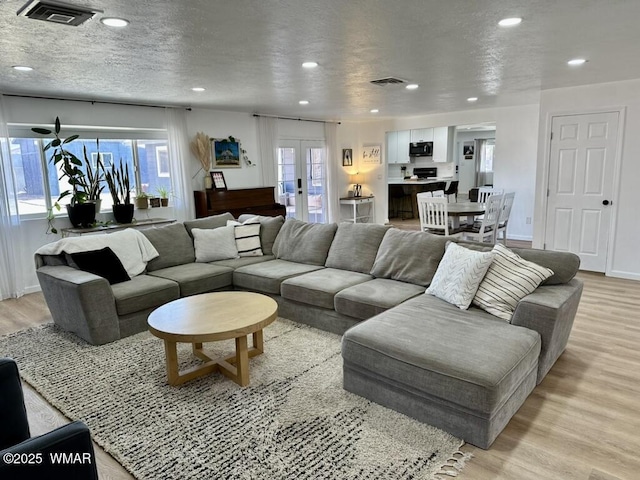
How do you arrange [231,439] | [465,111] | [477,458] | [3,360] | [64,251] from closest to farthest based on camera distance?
[3,360] → [477,458] → [231,439] → [64,251] → [465,111]

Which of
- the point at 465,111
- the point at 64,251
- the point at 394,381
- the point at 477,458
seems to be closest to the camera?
the point at 477,458

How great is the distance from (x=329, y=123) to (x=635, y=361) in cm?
691

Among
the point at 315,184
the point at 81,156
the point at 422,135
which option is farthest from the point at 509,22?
the point at 422,135

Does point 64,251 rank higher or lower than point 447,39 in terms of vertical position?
lower

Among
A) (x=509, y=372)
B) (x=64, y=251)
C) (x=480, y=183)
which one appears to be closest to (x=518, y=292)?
(x=509, y=372)

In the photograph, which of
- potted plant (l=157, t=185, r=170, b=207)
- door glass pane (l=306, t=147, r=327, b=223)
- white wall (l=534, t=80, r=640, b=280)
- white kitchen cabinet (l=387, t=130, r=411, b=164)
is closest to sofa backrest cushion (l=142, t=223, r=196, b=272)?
potted plant (l=157, t=185, r=170, b=207)

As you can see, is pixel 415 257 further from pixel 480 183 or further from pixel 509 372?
pixel 480 183

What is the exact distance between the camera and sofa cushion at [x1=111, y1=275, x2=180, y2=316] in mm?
3479

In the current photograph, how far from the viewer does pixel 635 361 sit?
2963 mm

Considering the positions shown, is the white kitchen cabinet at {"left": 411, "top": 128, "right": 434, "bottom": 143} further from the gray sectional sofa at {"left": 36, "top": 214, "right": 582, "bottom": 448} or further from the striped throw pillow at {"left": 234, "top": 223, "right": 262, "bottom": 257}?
the striped throw pillow at {"left": 234, "top": 223, "right": 262, "bottom": 257}

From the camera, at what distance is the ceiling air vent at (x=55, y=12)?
6.99 ft

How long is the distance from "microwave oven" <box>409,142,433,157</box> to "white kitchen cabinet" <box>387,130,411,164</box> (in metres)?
0.17

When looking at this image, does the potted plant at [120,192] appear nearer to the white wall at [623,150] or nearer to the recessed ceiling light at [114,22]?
the recessed ceiling light at [114,22]

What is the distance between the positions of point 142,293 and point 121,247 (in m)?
0.67
